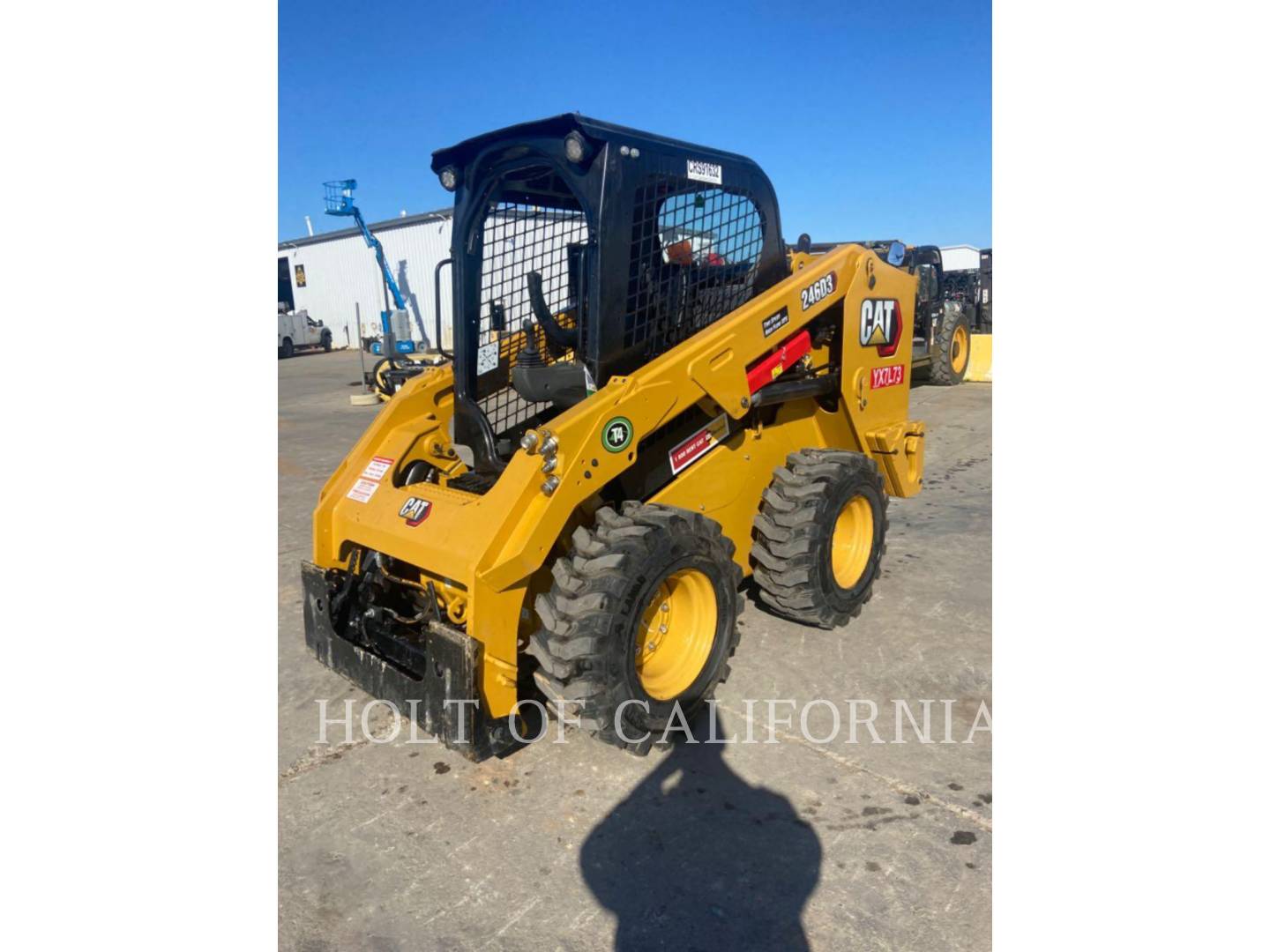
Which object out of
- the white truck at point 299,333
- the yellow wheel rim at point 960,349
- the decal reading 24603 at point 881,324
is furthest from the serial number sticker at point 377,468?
the white truck at point 299,333

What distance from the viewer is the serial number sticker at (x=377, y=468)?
388cm

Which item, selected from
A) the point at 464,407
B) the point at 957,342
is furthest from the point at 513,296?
the point at 957,342

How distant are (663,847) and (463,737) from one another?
0.84 m

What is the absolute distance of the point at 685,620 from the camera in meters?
3.57

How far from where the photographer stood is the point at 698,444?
3.88m

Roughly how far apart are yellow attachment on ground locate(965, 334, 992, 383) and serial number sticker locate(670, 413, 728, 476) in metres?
11.6

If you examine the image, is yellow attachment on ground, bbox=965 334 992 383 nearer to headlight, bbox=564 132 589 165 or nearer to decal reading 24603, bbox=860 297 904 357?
decal reading 24603, bbox=860 297 904 357

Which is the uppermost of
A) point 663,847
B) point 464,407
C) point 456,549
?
point 464,407

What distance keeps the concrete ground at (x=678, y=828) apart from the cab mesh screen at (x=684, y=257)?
174 cm

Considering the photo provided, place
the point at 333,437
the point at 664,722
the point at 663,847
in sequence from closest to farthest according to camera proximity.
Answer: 1. the point at 663,847
2. the point at 664,722
3. the point at 333,437

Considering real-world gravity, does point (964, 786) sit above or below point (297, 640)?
below

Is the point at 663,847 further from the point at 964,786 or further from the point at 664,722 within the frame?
the point at 964,786

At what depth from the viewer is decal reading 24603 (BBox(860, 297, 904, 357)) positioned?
182 inches

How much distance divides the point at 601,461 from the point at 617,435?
135 mm
